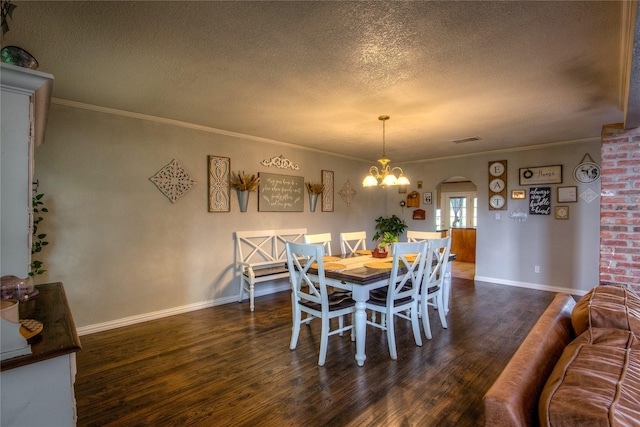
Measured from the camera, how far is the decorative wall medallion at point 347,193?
5992 millimetres

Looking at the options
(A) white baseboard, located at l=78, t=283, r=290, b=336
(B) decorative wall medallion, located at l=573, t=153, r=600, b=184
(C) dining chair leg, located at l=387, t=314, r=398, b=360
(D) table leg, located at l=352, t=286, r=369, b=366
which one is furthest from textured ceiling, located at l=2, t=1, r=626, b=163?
(A) white baseboard, located at l=78, t=283, r=290, b=336

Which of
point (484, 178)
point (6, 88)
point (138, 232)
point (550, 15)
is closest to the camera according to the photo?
point (6, 88)

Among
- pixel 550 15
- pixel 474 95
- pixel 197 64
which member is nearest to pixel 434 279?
pixel 474 95

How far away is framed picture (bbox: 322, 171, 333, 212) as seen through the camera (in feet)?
18.4

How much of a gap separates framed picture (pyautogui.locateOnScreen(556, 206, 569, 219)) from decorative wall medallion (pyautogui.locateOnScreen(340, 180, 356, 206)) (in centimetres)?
332

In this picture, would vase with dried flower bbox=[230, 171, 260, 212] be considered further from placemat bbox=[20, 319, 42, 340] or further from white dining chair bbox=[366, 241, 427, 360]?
placemat bbox=[20, 319, 42, 340]

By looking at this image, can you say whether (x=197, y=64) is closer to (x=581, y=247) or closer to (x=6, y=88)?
(x=6, y=88)

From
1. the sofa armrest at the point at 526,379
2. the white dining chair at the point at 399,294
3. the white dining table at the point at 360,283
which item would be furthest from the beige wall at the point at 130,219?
the sofa armrest at the point at 526,379

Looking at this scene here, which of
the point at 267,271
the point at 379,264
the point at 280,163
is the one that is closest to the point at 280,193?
the point at 280,163

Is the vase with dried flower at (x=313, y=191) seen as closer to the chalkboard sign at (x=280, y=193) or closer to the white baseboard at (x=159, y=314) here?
the chalkboard sign at (x=280, y=193)

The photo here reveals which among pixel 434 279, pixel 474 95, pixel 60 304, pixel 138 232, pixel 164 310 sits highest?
pixel 474 95

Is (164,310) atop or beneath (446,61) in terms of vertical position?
beneath

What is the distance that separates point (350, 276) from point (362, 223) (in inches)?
153

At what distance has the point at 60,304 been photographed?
162cm
